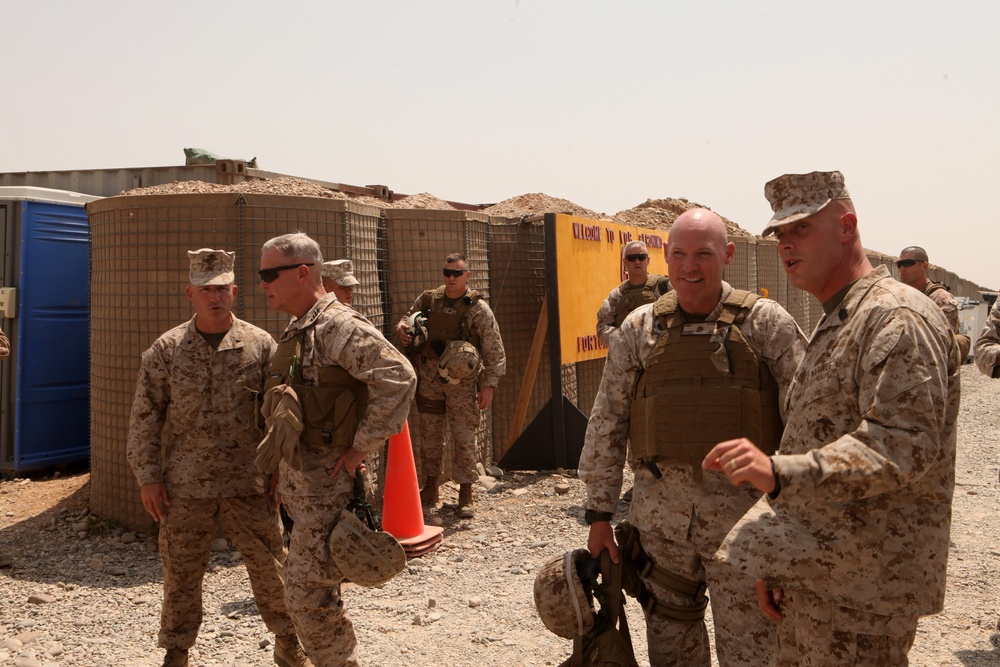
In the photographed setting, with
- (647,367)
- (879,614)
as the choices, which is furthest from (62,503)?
(879,614)

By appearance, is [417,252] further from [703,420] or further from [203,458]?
[703,420]

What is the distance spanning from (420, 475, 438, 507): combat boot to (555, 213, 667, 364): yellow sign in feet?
6.94

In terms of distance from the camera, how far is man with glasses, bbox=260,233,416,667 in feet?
11.8

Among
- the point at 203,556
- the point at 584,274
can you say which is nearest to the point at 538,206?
the point at 584,274

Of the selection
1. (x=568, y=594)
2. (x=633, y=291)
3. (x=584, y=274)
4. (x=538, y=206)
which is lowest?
(x=568, y=594)

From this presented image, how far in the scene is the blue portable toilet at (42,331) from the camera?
7863mm

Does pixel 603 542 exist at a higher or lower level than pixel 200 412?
lower

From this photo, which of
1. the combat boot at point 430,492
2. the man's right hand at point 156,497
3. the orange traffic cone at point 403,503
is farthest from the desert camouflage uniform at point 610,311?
the man's right hand at point 156,497

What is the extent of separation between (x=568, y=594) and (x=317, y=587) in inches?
45.4

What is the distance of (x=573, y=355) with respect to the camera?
9094 millimetres

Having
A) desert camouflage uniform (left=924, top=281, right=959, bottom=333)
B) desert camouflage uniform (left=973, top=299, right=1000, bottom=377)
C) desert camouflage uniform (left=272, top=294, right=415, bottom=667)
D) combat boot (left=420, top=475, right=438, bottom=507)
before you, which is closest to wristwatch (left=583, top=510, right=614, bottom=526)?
desert camouflage uniform (left=272, top=294, right=415, bottom=667)

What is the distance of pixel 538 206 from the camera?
470 inches

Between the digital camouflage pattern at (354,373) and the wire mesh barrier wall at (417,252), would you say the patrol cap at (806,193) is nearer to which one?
the digital camouflage pattern at (354,373)

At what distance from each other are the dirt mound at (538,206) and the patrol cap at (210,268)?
7169mm
